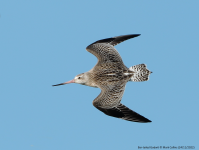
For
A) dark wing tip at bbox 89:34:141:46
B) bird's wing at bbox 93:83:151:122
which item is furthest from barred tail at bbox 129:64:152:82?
dark wing tip at bbox 89:34:141:46

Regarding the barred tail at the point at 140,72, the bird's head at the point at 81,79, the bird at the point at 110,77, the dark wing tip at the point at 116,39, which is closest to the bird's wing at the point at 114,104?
the bird at the point at 110,77

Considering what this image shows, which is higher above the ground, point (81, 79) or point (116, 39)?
point (116, 39)

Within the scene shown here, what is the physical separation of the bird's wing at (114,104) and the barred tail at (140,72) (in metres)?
0.45

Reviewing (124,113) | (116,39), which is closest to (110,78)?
(124,113)

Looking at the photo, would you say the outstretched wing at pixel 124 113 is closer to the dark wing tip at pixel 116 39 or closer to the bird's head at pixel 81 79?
the bird's head at pixel 81 79

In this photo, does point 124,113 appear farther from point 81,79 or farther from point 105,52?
point 105,52

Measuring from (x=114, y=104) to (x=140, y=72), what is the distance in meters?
1.08

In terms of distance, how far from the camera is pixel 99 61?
8.19m

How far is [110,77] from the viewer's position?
789 cm

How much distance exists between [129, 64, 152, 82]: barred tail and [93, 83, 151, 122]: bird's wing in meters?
0.45

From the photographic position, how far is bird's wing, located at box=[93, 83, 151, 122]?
7.33m

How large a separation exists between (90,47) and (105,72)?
0.76m

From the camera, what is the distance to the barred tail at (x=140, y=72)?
8094mm

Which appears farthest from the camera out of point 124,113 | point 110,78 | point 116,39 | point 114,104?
point 116,39
